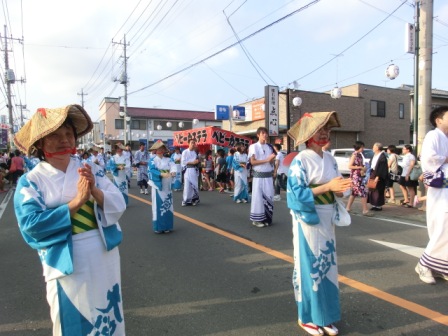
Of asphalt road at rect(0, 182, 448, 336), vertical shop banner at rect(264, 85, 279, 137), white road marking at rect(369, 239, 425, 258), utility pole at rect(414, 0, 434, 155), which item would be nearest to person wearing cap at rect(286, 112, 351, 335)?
asphalt road at rect(0, 182, 448, 336)

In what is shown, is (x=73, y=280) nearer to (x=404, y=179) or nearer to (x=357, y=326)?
(x=357, y=326)

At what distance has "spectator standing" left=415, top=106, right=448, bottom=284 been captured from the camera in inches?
155

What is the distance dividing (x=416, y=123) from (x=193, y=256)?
7.38m

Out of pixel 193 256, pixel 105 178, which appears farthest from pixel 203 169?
pixel 105 178

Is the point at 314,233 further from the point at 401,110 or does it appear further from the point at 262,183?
the point at 401,110

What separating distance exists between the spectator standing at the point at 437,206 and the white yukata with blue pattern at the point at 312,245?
1.72 metres

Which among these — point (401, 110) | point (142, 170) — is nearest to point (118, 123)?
point (401, 110)

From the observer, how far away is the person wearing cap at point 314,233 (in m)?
2.87

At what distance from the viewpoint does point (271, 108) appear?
16078mm

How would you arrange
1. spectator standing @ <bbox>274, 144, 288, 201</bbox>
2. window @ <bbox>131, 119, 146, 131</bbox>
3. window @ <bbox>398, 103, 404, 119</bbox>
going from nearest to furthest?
spectator standing @ <bbox>274, 144, 288, 201</bbox> → window @ <bbox>398, 103, 404, 119</bbox> → window @ <bbox>131, 119, 146, 131</bbox>

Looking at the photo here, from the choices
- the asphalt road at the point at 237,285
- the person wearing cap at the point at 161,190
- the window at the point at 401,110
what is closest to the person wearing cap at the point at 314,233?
the asphalt road at the point at 237,285

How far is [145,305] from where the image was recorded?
3625 millimetres

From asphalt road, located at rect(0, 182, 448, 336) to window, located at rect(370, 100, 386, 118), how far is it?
75.0ft

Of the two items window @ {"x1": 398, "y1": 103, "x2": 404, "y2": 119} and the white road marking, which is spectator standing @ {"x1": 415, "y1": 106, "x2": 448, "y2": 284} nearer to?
the white road marking
